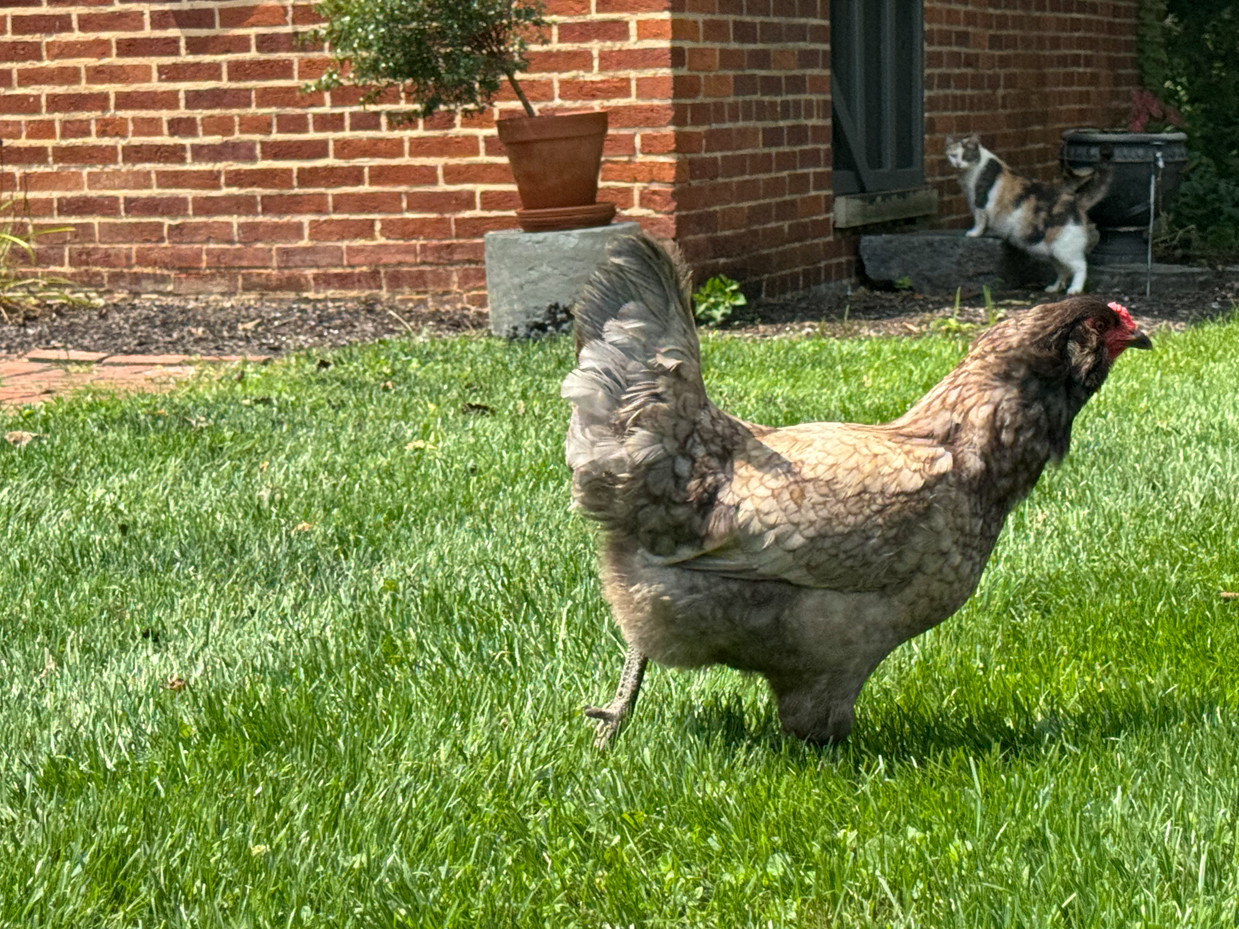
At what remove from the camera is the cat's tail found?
10625 mm

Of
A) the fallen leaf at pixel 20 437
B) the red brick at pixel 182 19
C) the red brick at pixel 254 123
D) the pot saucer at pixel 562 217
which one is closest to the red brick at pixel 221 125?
the red brick at pixel 254 123

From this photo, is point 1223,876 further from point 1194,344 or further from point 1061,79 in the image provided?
point 1061,79

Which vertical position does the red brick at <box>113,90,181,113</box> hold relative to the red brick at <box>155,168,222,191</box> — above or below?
above

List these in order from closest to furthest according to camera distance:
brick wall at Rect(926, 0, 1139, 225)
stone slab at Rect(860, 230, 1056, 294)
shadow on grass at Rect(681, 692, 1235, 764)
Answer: shadow on grass at Rect(681, 692, 1235, 764), stone slab at Rect(860, 230, 1056, 294), brick wall at Rect(926, 0, 1139, 225)

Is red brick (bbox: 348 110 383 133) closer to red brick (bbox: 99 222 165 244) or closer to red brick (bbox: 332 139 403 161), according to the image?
red brick (bbox: 332 139 403 161)

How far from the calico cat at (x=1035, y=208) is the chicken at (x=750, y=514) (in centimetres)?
734

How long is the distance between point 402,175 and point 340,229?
531mm

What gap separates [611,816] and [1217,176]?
1425cm

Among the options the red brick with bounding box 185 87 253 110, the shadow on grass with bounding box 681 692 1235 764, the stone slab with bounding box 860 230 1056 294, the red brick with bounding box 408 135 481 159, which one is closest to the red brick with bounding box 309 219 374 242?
the red brick with bounding box 408 135 481 159

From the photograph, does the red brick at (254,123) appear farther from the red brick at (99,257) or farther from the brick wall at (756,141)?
the brick wall at (756,141)

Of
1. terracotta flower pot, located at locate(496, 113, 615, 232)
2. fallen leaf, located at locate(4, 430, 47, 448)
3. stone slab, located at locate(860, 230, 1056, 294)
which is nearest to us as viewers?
fallen leaf, located at locate(4, 430, 47, 448)

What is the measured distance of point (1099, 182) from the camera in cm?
1088

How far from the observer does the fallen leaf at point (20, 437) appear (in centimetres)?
573

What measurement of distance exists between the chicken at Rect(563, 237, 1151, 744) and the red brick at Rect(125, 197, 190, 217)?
23.5 feet
